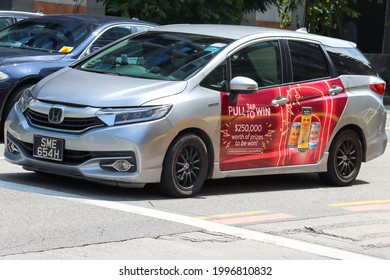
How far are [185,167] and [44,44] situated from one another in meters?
4.73

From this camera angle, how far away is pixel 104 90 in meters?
9.89

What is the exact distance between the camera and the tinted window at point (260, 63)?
10773 mm

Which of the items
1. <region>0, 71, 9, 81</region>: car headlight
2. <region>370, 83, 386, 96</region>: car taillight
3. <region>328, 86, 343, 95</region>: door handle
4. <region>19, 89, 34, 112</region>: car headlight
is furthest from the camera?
<region>0, 71, 9, 81</region>: car headlight

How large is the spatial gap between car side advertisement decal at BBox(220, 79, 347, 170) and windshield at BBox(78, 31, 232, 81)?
1.64 feet

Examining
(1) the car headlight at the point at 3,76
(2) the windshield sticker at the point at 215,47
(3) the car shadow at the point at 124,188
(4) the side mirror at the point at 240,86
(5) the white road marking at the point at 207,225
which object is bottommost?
(3) the car shadow at the point at 124,188

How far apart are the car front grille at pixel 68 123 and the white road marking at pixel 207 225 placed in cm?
61

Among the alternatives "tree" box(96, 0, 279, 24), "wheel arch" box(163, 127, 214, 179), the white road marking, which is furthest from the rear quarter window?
"tree" box(96, 0, 279, 24)

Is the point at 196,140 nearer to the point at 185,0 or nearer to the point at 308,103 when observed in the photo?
the point at 308,103

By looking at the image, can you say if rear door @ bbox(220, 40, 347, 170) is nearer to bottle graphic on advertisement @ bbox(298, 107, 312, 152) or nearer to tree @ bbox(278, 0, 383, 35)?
bottle graphic on advertisement @ bbox(298, 107, 312, 152)

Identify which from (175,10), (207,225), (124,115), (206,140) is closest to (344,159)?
(206,140)

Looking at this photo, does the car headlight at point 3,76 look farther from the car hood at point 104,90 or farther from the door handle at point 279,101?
the door handle at point 279,101

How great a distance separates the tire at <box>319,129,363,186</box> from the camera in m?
11.8

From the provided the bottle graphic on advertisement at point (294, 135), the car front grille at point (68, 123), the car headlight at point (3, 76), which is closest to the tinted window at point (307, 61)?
the bottle graphic on advertisement at point (294, 135)

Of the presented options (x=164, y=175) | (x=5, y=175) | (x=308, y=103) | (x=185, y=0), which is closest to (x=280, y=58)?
(x=308, y=103)
